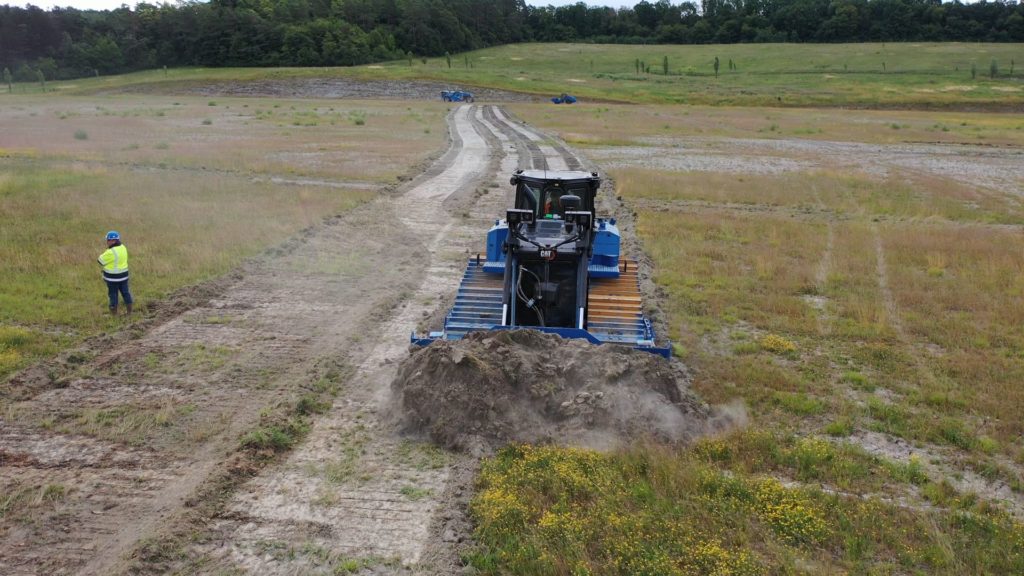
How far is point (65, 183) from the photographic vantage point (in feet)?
91.3

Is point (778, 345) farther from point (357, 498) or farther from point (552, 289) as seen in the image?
point (357, 498)

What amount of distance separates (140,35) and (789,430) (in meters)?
133

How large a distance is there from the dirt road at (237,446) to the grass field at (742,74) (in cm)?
7871

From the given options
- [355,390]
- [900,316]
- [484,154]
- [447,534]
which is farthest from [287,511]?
[484,154]

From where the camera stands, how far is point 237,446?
384 inches

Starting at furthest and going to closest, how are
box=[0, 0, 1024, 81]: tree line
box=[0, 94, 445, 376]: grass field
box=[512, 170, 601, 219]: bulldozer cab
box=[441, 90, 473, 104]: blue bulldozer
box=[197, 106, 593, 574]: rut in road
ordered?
1. box=[0, 0, 1024, 81]: tree line
2. box=[441, 90, 473, 104]: blue bulldozer
3. box=[0, 94, 445, 376]: grass field
4. box=[512, 170, 601, 219]: bulldozer cab
5. box=[197, 106, 593, 574]: rut in road

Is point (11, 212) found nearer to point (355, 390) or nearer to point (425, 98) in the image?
point (355, 390)

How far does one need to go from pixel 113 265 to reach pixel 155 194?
43.3 feet

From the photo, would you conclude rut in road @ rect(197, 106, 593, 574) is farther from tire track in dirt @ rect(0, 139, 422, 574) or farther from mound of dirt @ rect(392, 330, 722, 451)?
tire track in dirt @ rect(0, 139, 422, 574)

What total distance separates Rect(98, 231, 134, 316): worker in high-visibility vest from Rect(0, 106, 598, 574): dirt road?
41.0 inches

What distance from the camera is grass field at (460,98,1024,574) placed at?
7812 millimetres

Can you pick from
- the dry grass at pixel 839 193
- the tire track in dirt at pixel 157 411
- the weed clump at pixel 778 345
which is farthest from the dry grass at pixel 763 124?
the weed clump at pixel 778 345

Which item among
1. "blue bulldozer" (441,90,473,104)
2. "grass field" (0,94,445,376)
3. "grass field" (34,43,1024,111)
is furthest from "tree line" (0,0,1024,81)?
"grass field" (0,94,445,376)

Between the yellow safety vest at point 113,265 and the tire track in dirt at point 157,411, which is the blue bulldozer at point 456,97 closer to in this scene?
the tire track in dirt at point 157,411
